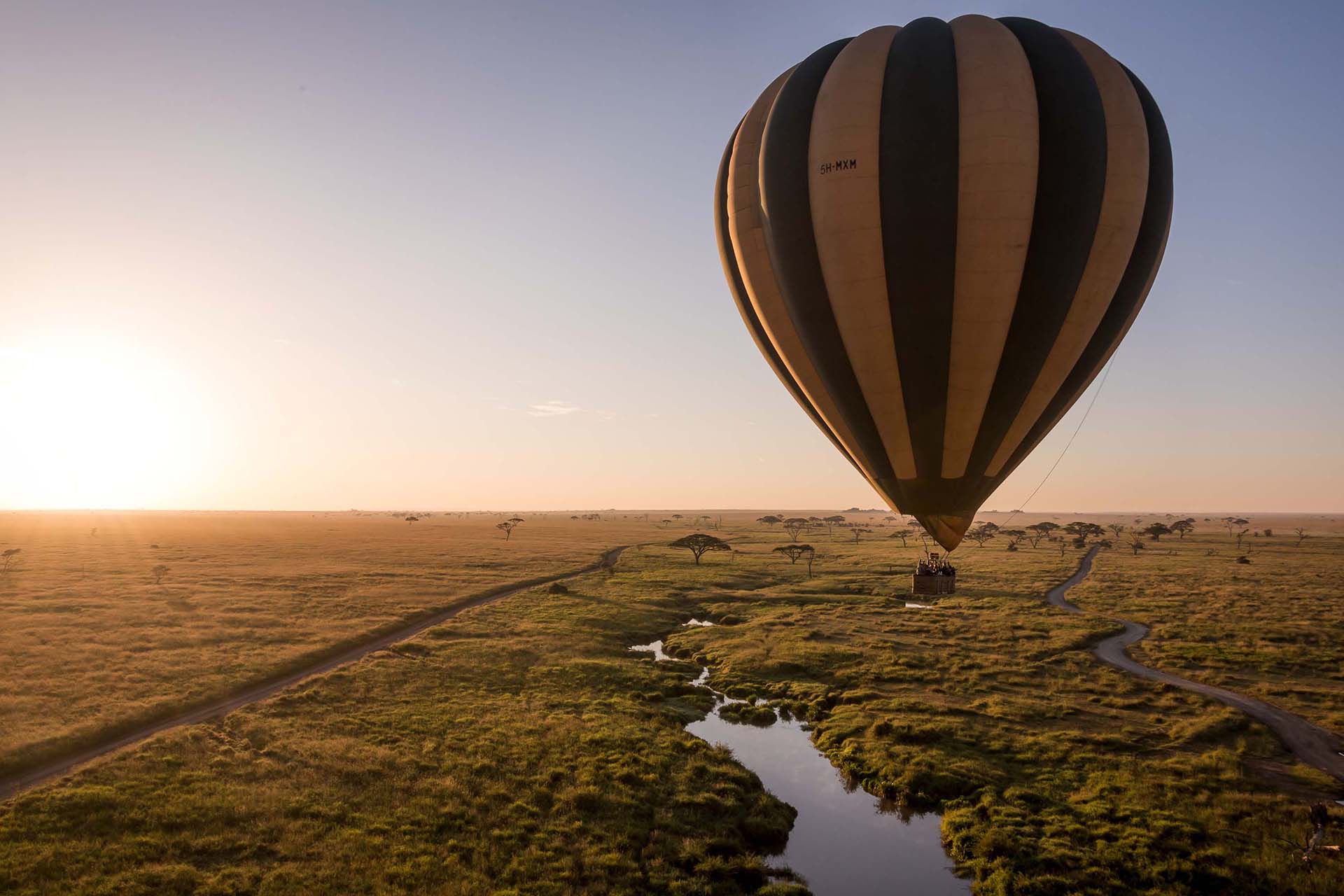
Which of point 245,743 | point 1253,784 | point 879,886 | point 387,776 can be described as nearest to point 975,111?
point 879,886

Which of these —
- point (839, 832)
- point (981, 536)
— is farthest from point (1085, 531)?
point (839, 832)

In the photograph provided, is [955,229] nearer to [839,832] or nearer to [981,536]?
[839,832]

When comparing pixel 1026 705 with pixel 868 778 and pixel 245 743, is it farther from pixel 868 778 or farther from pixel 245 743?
pixel 245 743

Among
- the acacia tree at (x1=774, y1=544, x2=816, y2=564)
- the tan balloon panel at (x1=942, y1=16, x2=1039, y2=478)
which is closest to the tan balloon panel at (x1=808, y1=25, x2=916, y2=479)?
the tan balloon panel at (x1=942, y1=16, x2=1039, y2=478)

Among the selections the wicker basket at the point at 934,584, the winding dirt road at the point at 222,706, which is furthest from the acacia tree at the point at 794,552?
the wicker basket at the point at 934,584

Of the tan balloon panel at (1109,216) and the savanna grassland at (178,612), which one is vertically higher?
the tan balloon panel at (1109,216)

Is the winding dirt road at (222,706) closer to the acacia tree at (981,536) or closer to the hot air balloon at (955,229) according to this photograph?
the hot air balloon at (955,229)

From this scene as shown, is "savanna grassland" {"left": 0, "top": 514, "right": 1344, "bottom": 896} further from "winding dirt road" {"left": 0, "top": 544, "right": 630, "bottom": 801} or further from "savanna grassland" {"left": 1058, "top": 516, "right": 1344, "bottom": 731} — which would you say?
"winding dirt road" {"left": 0, "top": 544, "right": 630, "bottom": 801}

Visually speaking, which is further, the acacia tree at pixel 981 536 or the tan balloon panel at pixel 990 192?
the acacia tree at pixel 981 536
